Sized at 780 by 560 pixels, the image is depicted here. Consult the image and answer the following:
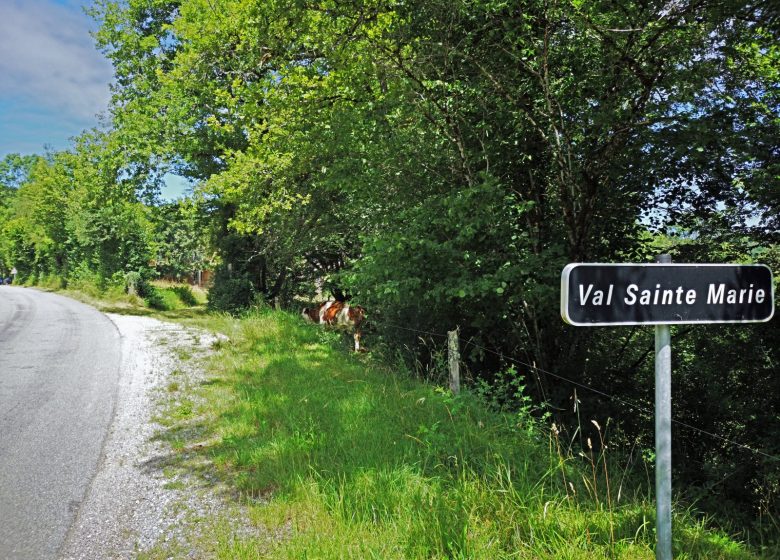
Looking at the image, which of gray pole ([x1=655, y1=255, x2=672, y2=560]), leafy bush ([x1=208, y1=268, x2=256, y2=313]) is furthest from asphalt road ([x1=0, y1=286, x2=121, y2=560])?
leafy bush ([x1=208, y1=268, x2=256, y2=313])

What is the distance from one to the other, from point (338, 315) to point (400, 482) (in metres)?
10.7

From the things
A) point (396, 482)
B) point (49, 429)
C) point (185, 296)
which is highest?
point (185, 296)

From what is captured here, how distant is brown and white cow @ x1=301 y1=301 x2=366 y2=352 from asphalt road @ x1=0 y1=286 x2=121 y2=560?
5376mm

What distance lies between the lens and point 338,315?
46.3 ft

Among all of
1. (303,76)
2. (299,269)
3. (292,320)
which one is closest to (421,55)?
(303,76)

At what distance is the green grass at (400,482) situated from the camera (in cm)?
280

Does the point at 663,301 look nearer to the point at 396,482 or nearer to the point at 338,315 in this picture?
the point at 396,482

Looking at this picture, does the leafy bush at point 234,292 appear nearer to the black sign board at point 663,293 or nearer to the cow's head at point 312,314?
the cow's head at point 312,314

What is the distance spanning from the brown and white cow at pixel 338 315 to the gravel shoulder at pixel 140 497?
19.5ft

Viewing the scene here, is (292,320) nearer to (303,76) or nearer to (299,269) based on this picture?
(303,76)

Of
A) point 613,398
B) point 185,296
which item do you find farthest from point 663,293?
point 185,296

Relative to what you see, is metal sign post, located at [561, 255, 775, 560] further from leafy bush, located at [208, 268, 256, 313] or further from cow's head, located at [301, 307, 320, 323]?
leafy bush, located at [208, 268, 256, 313]

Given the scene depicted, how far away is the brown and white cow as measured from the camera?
41.8 feet

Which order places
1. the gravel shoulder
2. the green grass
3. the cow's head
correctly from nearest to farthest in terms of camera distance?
the green grass, the gravel shoulder, the cow's head
